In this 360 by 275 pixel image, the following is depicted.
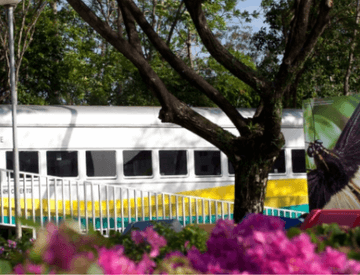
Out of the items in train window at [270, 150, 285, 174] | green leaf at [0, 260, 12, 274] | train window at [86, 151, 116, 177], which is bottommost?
train window at [270, 150, 285, 174]

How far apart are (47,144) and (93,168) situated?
115 centimetres

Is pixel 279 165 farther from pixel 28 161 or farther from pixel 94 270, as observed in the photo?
pixel 94 270

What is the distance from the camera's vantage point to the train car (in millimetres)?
13055

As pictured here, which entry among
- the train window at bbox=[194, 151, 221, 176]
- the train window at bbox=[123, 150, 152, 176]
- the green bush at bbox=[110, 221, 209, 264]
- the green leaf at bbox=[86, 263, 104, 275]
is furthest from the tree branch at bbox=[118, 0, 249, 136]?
the green leaf at bbox=[86, 263, 104, 275]

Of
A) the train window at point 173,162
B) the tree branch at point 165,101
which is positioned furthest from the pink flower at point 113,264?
the train window at point 173,162

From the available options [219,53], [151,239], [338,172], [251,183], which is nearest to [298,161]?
[338,172]

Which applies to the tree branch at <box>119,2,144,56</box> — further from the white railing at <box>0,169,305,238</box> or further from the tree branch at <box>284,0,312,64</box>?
the white railing at <box>0,169,305,238</box>

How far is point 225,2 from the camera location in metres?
22.7

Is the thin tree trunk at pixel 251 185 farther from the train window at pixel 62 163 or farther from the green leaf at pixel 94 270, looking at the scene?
the green leaf at pixel 94 270

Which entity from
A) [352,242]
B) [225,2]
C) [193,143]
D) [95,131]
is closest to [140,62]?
[95,131]

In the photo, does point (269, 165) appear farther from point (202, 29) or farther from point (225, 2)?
point (225, 2)

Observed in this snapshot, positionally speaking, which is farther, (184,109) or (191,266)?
(184,109)

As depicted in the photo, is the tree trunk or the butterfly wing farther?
the butterfly wing

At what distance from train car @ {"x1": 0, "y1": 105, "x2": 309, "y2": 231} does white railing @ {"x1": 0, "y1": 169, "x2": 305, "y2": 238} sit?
19 cm
